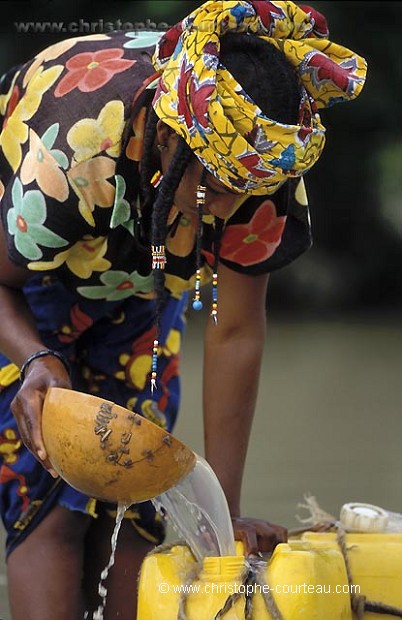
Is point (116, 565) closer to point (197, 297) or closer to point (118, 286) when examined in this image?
point (118, 286)

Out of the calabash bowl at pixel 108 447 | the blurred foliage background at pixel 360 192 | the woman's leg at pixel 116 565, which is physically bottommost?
the blurred foliage background at pixel 360 192

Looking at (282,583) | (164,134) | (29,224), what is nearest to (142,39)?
(164,134)

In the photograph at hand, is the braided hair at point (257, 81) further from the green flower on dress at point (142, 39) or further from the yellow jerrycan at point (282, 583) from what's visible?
the yellow jerrycan at point (282, 583)

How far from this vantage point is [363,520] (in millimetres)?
2869

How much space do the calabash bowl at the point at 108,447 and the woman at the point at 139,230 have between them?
103 millimetres

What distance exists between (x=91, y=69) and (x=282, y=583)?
41.5 inches

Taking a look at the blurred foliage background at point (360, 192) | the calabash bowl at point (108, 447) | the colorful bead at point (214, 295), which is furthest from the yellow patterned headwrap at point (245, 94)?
the blurred foliage background at point (360, 192)

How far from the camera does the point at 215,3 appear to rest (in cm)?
244

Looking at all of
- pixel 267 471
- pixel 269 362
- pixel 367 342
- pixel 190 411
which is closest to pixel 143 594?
pixel 267 471

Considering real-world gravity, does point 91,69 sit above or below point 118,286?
above

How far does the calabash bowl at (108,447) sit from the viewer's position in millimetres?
2346

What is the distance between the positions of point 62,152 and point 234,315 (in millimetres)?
580

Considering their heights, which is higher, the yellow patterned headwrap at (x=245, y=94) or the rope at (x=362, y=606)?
the yellow patterned headwrap at (x=245, y=94)

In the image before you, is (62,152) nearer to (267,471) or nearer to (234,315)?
(234,315)
